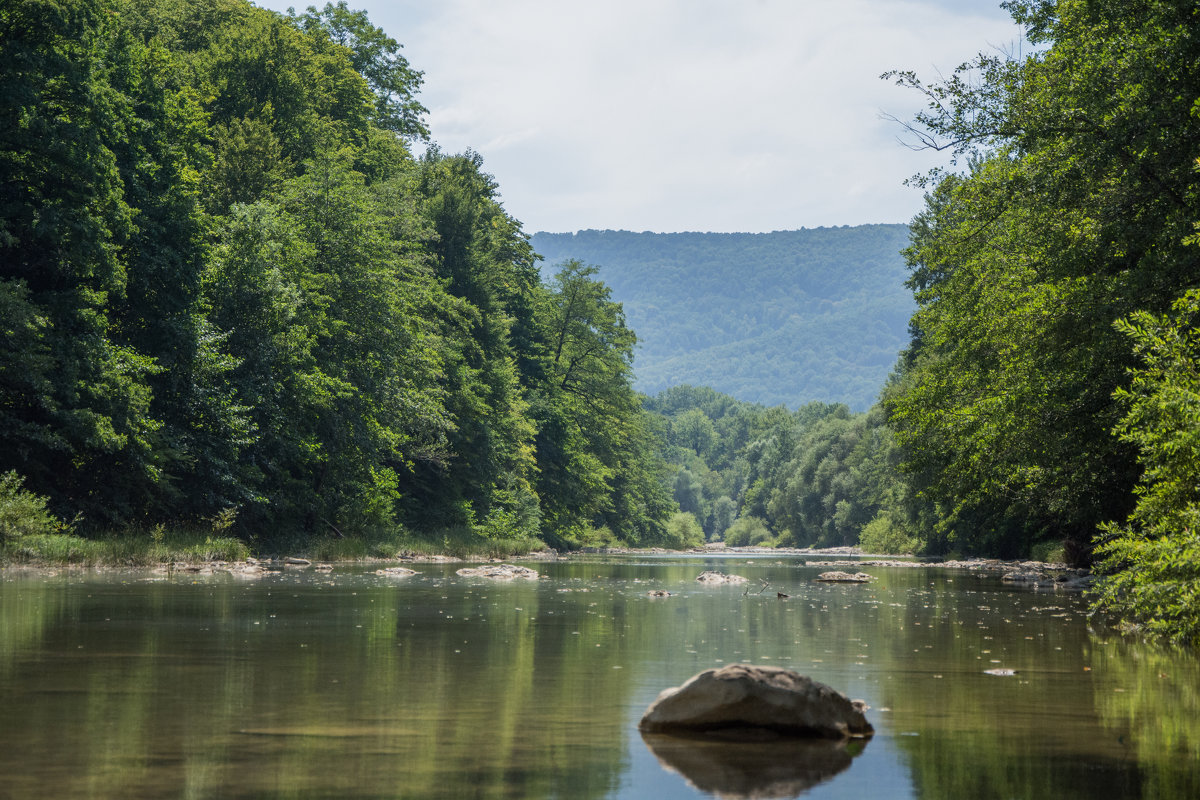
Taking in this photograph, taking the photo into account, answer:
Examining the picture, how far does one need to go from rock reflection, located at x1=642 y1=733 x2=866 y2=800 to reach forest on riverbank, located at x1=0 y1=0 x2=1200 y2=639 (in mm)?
5634

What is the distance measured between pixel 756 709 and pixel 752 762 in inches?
33.8

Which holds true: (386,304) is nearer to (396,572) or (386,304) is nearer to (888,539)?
(396,572)

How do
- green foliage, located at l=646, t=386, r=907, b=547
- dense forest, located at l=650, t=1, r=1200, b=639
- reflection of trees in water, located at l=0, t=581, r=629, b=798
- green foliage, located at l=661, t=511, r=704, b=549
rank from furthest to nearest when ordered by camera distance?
1. green foliage, located at l=661, t=511, r=704, b=549
2. green foliage, located at l=646, t=386, r=907, b=547
3. dense forest, located at l=650, t=1, r=1200, b=639
4. reflection of trees in water, located at l=0, t=581, r=629, b=798

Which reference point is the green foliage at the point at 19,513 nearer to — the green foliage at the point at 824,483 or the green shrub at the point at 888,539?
the green foliage at the point at 824,483

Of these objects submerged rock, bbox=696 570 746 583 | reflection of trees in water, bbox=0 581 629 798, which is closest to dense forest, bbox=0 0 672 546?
submerged rock, bbox=696 570 746 583

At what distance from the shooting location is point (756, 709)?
8086mm

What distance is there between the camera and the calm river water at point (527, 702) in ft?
21.6

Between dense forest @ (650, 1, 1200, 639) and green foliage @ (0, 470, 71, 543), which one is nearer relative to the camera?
dense forest @ (650, 1, 1200, 639)

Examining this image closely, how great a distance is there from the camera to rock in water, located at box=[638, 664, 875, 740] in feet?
26.4

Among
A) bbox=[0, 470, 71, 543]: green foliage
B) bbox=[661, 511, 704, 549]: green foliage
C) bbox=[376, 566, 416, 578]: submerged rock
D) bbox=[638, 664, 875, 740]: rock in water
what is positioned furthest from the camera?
bbox=[661, 511, 704, 549]: green foliage

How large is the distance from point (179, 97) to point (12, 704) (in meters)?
33.1

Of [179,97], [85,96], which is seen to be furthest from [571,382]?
[85,96]

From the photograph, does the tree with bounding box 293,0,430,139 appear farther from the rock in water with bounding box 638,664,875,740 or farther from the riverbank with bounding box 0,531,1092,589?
the rock in water with bounding box 638,664,875,740

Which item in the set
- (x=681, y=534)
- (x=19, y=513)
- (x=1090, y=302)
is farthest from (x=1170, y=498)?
(x=681, y=534)
